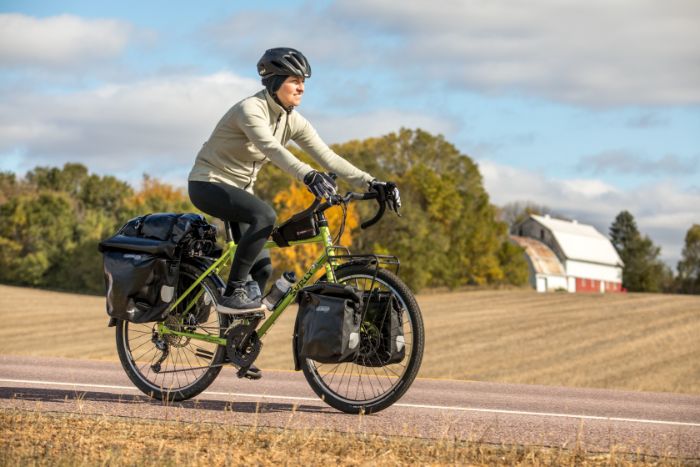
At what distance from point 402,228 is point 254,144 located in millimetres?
52837

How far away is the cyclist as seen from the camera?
Result: 6.36 m

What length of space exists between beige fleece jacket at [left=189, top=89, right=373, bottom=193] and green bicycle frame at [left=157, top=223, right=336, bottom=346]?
46cm

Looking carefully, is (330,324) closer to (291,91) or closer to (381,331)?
(381,331)

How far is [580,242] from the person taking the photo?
10975 cm

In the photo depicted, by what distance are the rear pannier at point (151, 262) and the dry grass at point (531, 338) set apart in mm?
16792

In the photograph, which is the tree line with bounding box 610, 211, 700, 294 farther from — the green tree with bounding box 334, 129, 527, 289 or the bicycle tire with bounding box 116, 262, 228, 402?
the bicycle tire with bounding box 116, 262, 228, 402

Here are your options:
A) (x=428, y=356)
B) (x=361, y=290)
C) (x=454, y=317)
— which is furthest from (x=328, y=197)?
(x=454, y=317)

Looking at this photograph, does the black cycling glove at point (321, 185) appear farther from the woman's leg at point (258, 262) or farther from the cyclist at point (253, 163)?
the woman's leg at point (258, 262)

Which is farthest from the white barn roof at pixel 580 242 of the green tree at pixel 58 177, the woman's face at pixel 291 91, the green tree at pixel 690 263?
the woman's face at pixel 291 91

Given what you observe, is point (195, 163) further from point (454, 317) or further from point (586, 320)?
point (454, 317)

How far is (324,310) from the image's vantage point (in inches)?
238

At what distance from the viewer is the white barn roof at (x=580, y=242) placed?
350 feet

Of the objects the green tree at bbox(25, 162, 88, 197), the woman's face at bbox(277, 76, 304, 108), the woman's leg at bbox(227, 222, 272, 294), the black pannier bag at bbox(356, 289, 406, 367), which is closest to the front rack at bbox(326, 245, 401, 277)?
the black pannier bag at bbox(356, 289, 406, 367)

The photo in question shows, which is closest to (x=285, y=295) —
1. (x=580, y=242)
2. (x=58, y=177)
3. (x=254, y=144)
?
(x=254, y=144)
